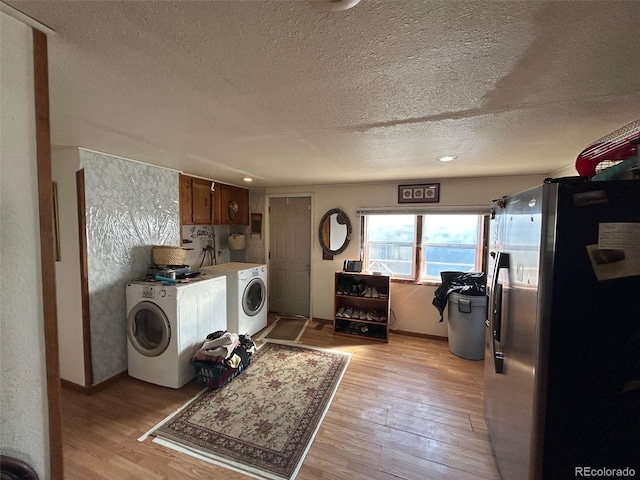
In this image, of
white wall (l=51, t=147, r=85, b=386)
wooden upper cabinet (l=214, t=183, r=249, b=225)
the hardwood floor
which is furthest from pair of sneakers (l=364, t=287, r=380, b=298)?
white wall (l=51, t=147, r=85, b=386)

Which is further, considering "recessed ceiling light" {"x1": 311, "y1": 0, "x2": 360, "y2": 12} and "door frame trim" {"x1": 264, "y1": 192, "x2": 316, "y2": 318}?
"door frame trim" {"x1": 264, "y1": 192, "x2": 316, "y2": 318}

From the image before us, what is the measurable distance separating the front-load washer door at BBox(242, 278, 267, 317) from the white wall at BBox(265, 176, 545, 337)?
84 cm

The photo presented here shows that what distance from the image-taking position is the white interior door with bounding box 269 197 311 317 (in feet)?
13.8

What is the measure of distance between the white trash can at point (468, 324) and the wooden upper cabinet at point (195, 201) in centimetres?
336

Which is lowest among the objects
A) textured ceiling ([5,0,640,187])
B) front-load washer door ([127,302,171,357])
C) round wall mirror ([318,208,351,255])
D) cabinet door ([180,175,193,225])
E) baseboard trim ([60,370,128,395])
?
baseboard trim ([60,370,128,395])

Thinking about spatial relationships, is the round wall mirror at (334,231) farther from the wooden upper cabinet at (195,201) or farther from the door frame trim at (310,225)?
the wooden upper cabinet at (195,201)

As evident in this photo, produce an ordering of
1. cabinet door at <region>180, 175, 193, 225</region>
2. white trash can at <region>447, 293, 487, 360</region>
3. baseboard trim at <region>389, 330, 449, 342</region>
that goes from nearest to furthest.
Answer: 1. white trash can at <region>447, 293, 487, 360</region>
2. cabinet door at <region>180, 175, 193, 225</region>
3. baseboard trim at <region>389, 330, 449, 342</region>

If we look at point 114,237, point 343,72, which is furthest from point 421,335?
point 114,237

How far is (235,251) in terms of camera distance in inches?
177

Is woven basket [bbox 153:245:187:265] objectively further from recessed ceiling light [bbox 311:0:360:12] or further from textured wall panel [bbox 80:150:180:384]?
recessed ceiling light [bbox 311:0:360:12]

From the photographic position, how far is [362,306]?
12.7 feet

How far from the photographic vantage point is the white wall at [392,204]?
3299mm

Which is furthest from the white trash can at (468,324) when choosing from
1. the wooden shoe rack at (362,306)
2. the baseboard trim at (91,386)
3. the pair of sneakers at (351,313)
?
the baseboard trim at (91,386)

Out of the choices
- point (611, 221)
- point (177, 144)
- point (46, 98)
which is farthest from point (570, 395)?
point (177, 144)
